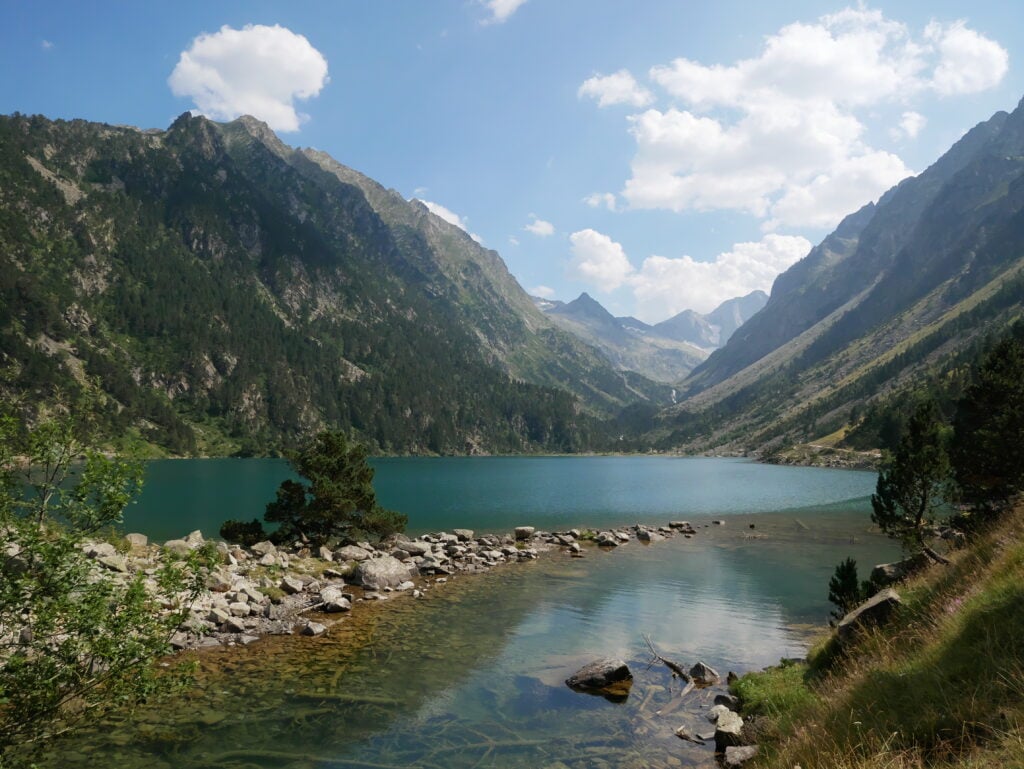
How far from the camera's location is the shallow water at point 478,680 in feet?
54.9

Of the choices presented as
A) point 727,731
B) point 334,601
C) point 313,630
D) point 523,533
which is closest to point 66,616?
point 727,731

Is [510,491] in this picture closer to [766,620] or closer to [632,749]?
[766,620]

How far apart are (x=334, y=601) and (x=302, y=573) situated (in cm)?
693

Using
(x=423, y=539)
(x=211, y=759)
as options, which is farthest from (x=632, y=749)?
(x=423, y=539)

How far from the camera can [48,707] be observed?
9.83 m

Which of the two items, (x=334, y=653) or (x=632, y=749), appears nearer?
(x=632, y=749)

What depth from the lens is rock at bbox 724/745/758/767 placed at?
48.3ft

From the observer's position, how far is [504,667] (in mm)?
24062

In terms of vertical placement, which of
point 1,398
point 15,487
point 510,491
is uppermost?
point 1,398

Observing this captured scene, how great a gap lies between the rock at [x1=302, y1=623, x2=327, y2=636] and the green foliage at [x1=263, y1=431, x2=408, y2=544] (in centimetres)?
1712

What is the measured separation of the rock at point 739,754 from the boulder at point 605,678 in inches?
248

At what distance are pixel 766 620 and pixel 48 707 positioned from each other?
3312cm

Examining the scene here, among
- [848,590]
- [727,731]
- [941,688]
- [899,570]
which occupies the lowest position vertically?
[727,731]

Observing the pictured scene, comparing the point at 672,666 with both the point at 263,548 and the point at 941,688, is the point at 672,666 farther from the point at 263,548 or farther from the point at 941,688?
the point at 263,548
